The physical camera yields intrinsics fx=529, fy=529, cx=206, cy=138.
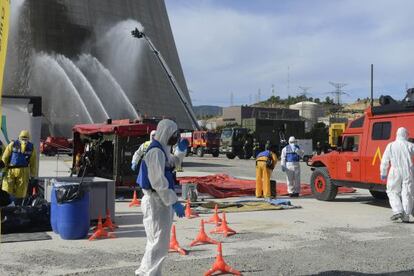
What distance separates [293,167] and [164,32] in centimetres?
4692

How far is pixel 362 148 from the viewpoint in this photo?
13.1m

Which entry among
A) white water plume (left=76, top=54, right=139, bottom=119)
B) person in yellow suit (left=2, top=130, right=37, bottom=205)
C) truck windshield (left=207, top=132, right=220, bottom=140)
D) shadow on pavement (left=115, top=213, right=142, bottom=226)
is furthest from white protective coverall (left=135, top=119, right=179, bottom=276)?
white water plume (left=76, top=54, right=139, bottom=119)

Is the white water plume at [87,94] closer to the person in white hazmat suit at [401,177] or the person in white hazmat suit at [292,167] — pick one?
the person in white hazmat suit at [292,167]

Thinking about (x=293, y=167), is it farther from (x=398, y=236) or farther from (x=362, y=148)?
(x=398, y=236)

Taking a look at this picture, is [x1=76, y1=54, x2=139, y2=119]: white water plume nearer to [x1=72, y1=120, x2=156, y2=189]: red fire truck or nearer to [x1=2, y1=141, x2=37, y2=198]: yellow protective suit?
[x1=72, y1=120, x2=156, y2=189]: red fire truck

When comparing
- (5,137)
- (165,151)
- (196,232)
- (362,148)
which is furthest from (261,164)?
(165,151)

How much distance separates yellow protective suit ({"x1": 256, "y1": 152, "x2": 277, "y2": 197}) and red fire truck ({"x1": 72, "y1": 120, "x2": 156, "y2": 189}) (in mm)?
3153

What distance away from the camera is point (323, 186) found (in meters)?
14.4

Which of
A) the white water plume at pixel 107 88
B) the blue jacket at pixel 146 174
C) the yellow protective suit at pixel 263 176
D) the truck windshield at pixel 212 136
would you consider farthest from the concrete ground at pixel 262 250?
the white water plume at pixel 107 88

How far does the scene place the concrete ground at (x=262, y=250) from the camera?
6711 millimetres

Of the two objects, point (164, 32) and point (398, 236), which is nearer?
point (398, 236)

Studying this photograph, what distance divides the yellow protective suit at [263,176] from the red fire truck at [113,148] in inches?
124

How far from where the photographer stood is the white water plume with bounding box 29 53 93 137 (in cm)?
4762

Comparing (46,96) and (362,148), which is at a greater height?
(46,96)
